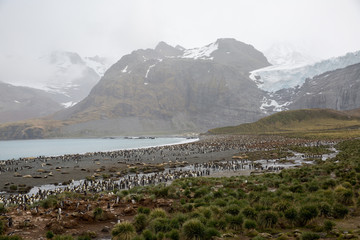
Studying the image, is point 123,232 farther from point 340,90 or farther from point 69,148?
point 340,90

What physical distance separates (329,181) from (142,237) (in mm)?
13173

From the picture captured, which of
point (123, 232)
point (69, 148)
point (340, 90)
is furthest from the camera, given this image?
point (340, 90)

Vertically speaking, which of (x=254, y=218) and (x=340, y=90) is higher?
(x=340, y=90)

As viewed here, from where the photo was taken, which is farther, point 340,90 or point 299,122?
point 340,90

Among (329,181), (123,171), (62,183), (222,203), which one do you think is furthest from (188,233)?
(123,171)

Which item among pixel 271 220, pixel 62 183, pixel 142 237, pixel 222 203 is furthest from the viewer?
pixel 62 183

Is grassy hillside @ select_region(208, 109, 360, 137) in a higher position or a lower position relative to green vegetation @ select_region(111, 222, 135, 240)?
higher

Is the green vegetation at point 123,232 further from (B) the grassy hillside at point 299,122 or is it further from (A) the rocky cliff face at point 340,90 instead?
(A) the rocky cliff face at point 340,90

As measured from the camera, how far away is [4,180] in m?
31.3

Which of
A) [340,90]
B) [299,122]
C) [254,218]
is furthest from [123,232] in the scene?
[340,90]

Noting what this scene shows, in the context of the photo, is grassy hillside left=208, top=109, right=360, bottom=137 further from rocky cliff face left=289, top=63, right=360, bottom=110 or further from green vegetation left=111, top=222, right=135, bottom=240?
green vegetation left=111, top=222, right=135, bottom=240

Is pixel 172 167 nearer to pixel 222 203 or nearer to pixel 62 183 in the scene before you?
pixel 62 183

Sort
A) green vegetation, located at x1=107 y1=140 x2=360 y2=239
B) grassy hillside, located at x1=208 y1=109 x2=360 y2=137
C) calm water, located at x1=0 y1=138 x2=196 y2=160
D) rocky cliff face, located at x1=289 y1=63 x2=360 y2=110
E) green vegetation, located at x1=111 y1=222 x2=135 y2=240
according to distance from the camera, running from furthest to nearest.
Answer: rocky cliff face, located at x1=289 y1=63 x2=360 y2=110, grassy hillside, located at x1=208 y1=109 x2=360 y2=137, calm water, located at x1=0 y1=138 x2=196 y2=160, green vegetation, located at x1=111 y1=222 x2=135 y2=240, green vegetation, located at x1=107 y1=140 x2=360 y2=239

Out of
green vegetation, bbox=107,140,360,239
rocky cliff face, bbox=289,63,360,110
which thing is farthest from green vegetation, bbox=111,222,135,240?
rocky cliff face, bbox=289,63,360,110
